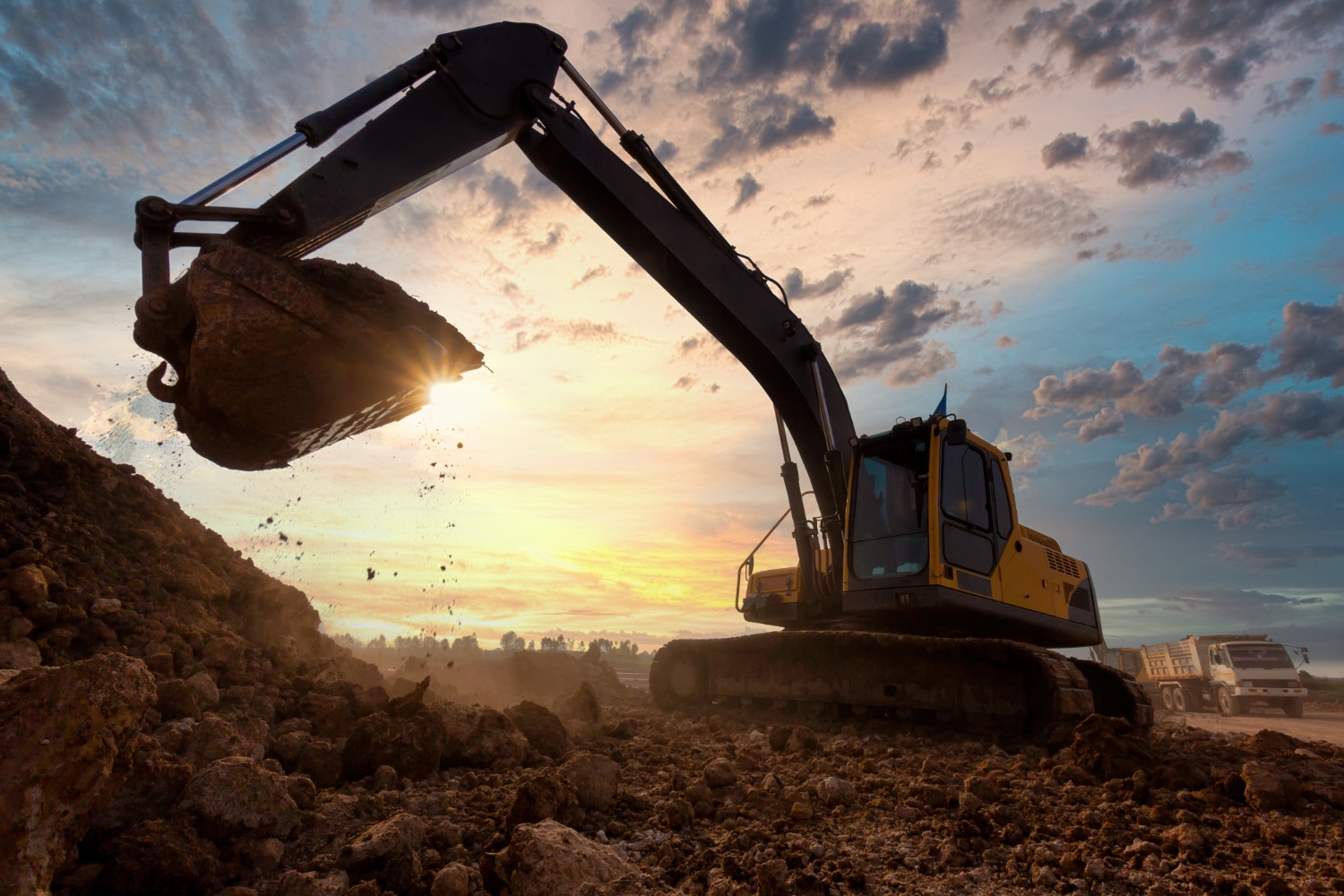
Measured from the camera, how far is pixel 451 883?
2.71m

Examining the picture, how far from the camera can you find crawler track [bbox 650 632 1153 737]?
21.6ft

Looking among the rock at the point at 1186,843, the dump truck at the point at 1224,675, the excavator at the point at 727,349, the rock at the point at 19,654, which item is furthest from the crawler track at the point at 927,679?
the dump truck at the point at 1224,675

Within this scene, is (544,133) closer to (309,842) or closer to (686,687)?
(309,842)

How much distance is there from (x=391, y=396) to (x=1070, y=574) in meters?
7.48

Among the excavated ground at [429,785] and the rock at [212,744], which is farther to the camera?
the rock at [212,744]

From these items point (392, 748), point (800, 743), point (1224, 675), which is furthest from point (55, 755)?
point (1224, 675)

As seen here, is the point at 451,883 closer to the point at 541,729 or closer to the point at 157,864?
the point at 157,864

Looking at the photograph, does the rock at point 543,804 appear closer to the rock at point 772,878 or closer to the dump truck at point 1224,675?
the rock at point 772,878

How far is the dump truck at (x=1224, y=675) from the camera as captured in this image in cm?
1770

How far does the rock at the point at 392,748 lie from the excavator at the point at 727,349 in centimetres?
210

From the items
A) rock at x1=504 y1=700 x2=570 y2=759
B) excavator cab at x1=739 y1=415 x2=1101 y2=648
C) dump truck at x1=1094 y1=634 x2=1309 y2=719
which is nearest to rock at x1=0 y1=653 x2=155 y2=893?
rock at x1=504 y1=700 x2=570 y2=759

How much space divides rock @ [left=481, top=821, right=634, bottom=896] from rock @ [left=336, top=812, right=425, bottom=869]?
0.34 m

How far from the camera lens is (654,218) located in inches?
280

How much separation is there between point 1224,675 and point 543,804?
71.3 ft
